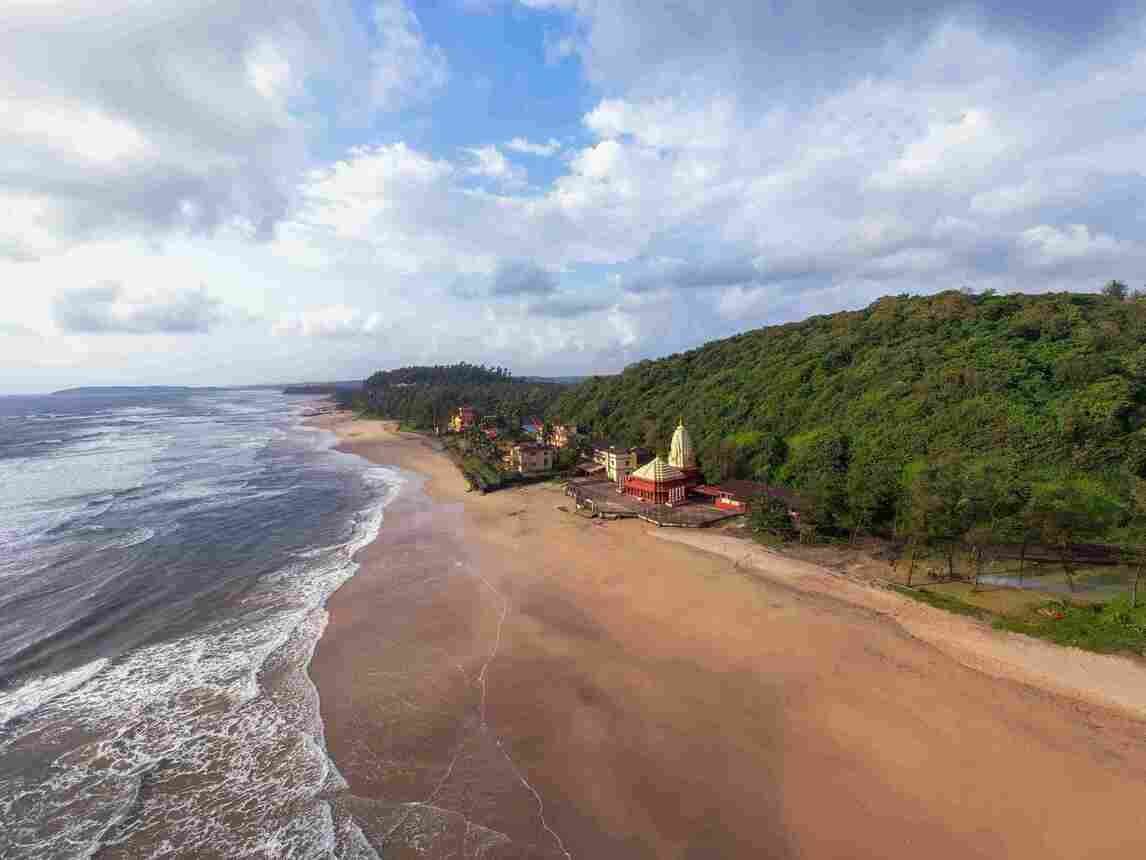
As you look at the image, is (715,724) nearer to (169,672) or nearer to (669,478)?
(169,672)

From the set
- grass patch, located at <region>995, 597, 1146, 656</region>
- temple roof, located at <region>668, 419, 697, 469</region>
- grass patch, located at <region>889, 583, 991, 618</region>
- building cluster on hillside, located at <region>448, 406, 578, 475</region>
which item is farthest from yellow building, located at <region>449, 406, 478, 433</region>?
grass patch, located at <region>995, 597, 1146, 656</region>

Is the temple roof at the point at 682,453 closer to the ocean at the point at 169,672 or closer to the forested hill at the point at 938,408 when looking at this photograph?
the forested hill at the point at 938,408

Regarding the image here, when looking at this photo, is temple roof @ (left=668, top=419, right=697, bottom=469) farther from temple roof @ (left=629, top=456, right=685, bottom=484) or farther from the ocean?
the ocean

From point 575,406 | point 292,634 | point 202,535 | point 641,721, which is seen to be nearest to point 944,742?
point 641,721

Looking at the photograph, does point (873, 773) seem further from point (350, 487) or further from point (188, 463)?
point (188, 463)

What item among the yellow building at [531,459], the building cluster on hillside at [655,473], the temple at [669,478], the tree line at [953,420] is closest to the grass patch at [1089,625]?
the tree line at [953,420]

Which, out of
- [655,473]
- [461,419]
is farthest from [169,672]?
[461,419]
